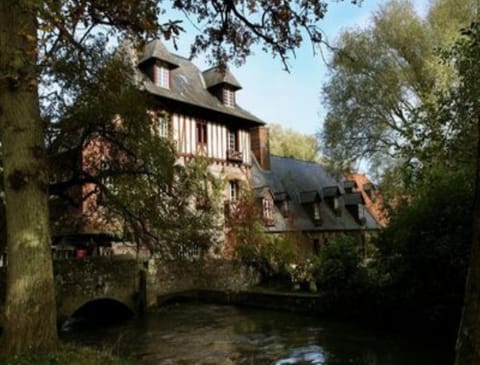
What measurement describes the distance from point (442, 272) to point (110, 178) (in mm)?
8070

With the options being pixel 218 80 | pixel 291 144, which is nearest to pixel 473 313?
pixel 218 80

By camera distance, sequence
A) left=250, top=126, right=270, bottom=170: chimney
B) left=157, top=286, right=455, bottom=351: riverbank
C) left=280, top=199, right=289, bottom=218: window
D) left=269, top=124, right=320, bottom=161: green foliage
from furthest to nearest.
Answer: left=269, top=124, right=320, bottom=161: green foliage, left=250, top=126, right=270, bottom=170: chimney, left=280, top=199, right=289, bottom=218: window, left=157, top=286, right=455, bottom=351: riverbank

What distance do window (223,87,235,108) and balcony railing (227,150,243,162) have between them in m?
2.54

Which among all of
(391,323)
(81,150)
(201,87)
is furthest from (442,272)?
(201,87)

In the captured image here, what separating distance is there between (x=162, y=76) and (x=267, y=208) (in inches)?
331

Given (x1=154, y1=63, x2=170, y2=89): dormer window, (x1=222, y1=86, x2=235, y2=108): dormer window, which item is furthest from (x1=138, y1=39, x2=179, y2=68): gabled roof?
(x1=222, y1=86, x2=235, y2=108): dormer window

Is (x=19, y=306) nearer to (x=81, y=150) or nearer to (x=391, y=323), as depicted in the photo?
(x=81, y=150)

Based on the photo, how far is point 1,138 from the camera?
4.87m

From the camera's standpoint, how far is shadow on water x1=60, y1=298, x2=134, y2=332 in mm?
15000

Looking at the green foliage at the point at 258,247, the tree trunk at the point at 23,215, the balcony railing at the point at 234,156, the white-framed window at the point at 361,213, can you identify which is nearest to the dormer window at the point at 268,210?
the balcony railing at the point at 234,156

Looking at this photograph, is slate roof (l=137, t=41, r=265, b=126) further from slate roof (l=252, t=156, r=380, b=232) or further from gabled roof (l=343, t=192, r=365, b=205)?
gabled roof (l=343, t=192, r=365, b=205)

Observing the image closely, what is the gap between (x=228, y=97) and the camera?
24.5 m

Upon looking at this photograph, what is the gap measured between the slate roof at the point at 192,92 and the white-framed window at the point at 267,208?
4297mm

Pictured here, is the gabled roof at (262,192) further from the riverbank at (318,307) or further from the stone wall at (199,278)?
the riverbank at (318,307)
